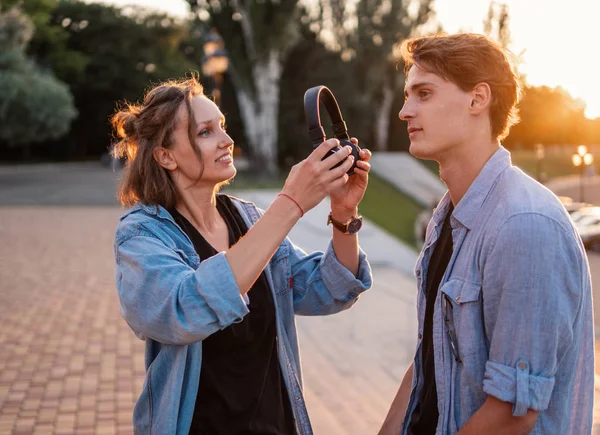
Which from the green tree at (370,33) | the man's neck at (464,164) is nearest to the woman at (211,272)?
the man's neck at (464,164)

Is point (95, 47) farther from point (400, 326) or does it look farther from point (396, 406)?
point (396, 406)

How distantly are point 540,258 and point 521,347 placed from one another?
226 mm

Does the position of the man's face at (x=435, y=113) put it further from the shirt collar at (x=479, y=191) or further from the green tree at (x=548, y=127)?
the green tree at (x=548, y=127)

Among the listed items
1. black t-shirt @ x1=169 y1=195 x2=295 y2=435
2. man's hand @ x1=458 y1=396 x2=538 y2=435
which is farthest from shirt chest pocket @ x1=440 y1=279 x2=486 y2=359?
black t-shirt @ x1=169 y1=195 x2=295 y2=435

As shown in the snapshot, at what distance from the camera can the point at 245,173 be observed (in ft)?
110

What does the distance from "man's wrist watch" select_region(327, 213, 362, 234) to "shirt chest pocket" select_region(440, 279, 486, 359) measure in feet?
1.62

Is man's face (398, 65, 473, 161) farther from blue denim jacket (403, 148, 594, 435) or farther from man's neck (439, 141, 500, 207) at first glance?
blue denim jacket (403, 148, 594, 435)

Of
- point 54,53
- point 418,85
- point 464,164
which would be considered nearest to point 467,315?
point 464,164

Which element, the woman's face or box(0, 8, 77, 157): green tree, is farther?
box(0, 8, 77, 157): green tree

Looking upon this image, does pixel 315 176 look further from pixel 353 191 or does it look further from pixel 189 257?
pixel 189 257

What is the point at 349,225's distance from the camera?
2.34 m

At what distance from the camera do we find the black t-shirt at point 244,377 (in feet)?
7.30

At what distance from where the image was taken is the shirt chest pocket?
6.14ft

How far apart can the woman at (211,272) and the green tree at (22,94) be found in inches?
1294
